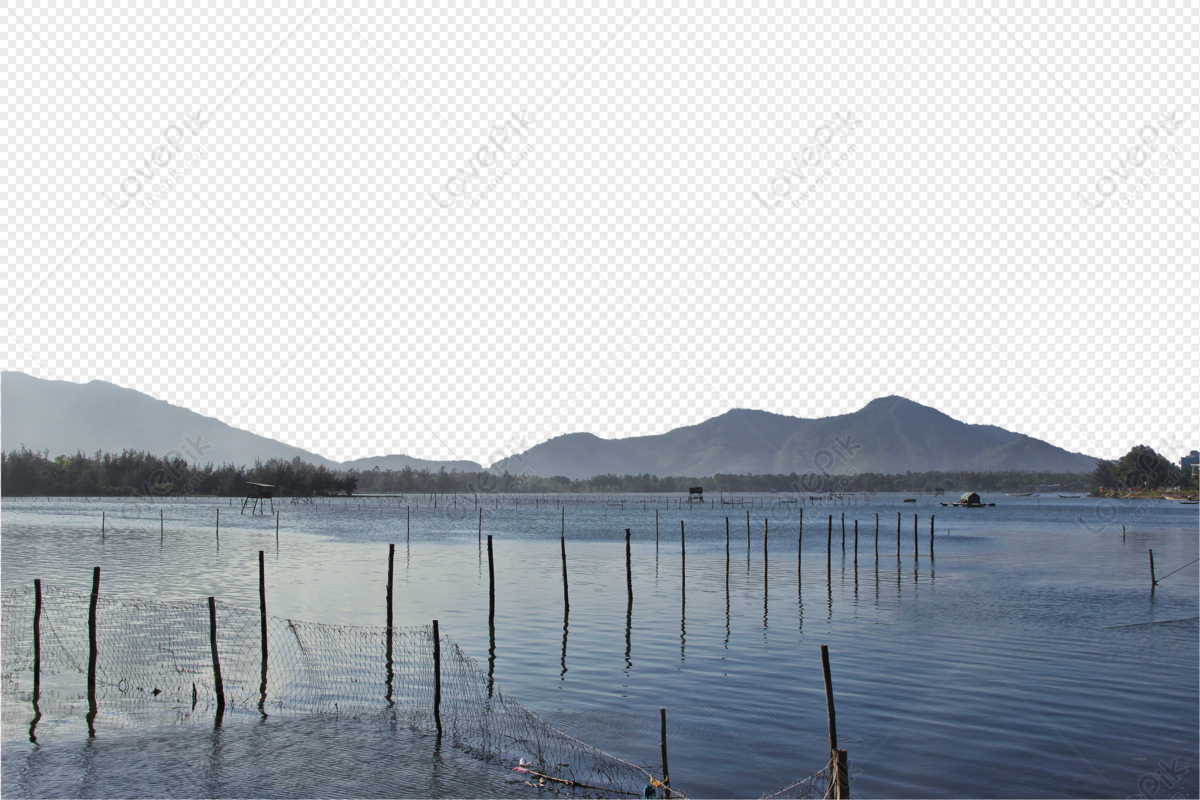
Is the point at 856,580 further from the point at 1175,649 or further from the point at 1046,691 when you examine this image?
the point at 1046,691

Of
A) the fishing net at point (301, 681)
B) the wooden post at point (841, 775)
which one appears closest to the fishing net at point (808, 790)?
the fishing net at point (301, 681)

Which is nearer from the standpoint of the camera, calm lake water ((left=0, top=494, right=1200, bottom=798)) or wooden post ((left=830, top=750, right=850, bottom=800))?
wooden post ((left=830, top=750, right=850, bottom=800))

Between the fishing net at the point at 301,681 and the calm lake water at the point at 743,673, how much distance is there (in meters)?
0.80

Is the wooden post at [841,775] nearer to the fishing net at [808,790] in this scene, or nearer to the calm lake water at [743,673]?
the fishing net at [808,790]

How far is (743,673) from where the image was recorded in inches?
869

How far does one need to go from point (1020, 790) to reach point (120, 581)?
1534 inches

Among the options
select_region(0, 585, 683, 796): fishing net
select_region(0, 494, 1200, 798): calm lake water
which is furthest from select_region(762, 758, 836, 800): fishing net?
select_region(0, 585, 683, 796): fishing net

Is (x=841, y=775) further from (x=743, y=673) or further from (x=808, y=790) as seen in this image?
(x=743, y=673)

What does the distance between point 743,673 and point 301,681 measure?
11.2 meters

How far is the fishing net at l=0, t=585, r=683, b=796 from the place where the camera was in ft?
50.4

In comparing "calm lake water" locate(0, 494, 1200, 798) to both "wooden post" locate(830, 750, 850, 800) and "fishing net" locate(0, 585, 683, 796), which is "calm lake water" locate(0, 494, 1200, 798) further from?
"wooden post" locate(830, 750, 850, 800)

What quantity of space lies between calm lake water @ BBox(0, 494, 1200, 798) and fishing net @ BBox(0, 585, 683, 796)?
2.62 feet

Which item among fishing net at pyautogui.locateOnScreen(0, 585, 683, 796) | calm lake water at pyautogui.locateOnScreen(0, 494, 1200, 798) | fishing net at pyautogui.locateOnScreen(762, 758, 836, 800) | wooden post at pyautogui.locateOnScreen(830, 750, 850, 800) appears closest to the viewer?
wooden post at pyautogui.locateOnScreen(830, 750, 850, 800)

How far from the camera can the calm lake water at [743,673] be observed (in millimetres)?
14656
